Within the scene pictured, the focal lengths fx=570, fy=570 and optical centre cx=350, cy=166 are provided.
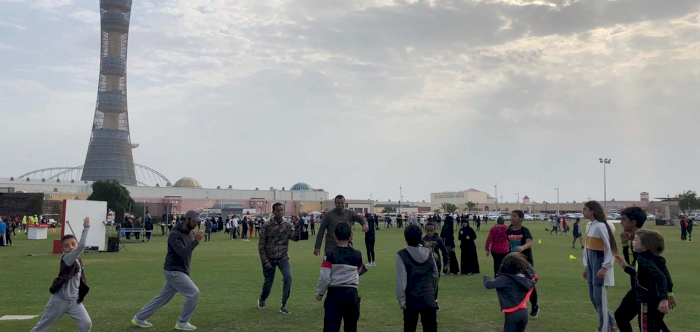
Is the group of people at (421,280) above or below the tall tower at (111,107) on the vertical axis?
below

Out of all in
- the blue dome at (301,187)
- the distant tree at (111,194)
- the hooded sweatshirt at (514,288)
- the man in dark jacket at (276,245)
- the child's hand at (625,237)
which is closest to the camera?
the hooded sweatshirt at (514,288)

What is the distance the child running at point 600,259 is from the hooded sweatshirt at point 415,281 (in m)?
2.76

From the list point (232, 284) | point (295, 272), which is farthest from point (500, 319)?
point (295, 272)

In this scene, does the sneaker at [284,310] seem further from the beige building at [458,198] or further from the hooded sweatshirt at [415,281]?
the beige building at [458,198]

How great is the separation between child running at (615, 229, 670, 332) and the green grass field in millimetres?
2485

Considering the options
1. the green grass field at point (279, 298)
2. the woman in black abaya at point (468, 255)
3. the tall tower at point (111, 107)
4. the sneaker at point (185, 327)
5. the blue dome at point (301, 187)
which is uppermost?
the tall tower at point (111, 107)

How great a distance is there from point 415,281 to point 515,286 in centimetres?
100

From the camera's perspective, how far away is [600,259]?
755 centimetres

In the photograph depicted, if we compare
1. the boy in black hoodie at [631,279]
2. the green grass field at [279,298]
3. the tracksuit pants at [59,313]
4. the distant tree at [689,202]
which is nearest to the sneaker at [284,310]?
the green grass field at [279,298]

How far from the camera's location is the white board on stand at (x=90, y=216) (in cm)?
2228

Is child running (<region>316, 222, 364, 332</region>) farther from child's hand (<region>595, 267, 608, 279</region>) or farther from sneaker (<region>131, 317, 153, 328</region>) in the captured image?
sneaker (<region>131, 317, 153, 328</region>)

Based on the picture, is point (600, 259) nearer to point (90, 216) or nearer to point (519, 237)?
point (519, 237)

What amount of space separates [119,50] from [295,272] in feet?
455

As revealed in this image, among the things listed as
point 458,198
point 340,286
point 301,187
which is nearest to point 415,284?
point 340,286
